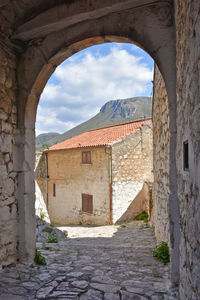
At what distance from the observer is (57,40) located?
3.42 metres

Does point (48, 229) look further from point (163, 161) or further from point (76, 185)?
point (76, 185)

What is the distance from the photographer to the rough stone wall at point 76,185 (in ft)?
39.6

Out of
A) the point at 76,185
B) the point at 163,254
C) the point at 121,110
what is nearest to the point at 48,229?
the point at 163,254

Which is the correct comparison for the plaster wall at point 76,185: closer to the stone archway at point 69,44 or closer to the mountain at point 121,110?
the stone archway at point 69,44

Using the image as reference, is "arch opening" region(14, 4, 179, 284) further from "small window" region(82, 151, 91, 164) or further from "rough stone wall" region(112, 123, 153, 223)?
"small window" region(82, 151, 91, 164)

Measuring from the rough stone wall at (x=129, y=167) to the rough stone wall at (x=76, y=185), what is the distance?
1.55ft

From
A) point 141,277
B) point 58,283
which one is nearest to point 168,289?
point 141,277

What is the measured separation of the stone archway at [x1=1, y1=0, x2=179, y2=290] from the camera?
277 cm

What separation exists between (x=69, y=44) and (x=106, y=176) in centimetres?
907

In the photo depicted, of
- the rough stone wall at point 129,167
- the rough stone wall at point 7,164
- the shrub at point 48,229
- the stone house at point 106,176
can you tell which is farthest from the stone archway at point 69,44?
the rough stone wall at point 129,167

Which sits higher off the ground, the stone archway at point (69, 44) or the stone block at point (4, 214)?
the stone archway at point (69, 44)

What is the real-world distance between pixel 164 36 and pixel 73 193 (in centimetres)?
1234

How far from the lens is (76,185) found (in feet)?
45.8

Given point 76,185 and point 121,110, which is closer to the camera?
point 76,185
